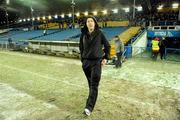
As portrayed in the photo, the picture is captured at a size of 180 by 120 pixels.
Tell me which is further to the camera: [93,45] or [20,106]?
[20,106]

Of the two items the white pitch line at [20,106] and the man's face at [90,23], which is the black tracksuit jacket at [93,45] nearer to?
the man's face at [90,23]

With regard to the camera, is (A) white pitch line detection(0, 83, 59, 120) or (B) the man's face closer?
(B) the man's face

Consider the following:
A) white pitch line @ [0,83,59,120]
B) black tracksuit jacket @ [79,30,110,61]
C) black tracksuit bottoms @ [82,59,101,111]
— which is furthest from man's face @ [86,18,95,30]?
white pitch line @ [0,83,59,120]

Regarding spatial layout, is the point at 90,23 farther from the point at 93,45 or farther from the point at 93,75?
the point at 93,75

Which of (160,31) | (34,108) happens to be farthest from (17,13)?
(34,108)

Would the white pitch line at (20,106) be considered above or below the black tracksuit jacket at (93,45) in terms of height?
below

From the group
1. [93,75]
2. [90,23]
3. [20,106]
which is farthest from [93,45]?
[20,106]

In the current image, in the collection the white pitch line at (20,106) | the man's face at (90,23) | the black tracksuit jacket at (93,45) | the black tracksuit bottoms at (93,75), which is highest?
the man's face at (90,23)

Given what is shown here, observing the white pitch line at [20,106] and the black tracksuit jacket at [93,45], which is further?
the white pitch line at [20,106]

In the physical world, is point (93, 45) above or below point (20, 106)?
above

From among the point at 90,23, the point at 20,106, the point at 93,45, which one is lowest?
the point at 20,106

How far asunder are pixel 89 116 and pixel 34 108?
4.75ft

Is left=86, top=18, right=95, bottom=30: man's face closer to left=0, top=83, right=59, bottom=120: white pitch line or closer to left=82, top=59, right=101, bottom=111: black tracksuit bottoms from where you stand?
left=82, top=59, right=101, bottom=111: black tracksuit bottoms

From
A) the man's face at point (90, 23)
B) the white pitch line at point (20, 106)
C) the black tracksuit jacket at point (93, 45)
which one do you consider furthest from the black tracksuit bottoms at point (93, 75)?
the white pitch line at point (20, 106)
